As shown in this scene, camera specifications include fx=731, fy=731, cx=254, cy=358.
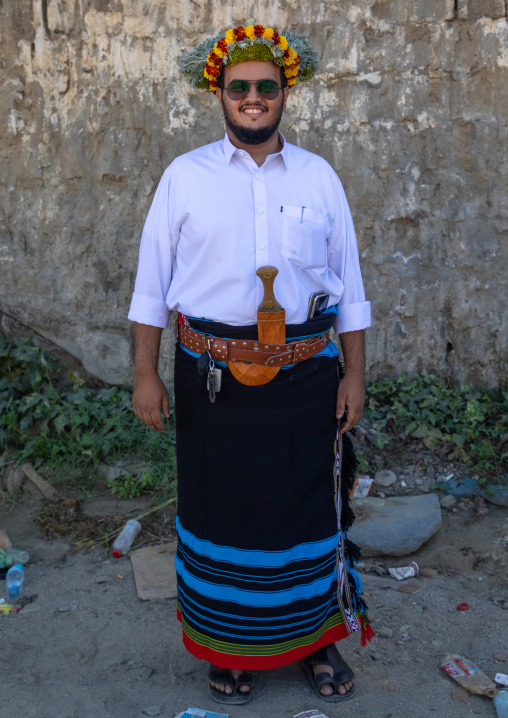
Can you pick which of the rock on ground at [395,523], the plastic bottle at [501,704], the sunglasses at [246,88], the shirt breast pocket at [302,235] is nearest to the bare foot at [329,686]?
the plastic bottle at [501,704]

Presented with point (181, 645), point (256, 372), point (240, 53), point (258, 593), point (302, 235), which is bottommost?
point (181, 645)

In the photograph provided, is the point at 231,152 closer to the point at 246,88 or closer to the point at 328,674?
the point at 246,88

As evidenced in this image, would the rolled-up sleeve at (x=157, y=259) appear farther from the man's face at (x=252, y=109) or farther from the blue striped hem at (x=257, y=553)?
the blue striped hem at (x=257, y=553)

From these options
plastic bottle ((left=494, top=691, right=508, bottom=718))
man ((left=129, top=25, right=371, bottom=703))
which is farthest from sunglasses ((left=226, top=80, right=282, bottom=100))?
plastic bottle ((left=494, top=691, right=508, bottom=718))

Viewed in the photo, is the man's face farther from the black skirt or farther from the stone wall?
the stone wall

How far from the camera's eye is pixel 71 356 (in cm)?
469

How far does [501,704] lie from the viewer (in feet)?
8.20

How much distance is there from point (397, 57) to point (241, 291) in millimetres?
2502

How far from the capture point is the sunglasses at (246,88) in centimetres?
235

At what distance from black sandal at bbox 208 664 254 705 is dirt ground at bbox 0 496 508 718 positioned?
3 cm

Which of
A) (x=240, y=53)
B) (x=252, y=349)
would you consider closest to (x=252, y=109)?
(x=240, y=53)

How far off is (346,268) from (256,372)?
0.51 metres

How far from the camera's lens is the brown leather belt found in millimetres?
2359

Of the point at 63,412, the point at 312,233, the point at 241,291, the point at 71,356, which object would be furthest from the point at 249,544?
the point at 71,356
